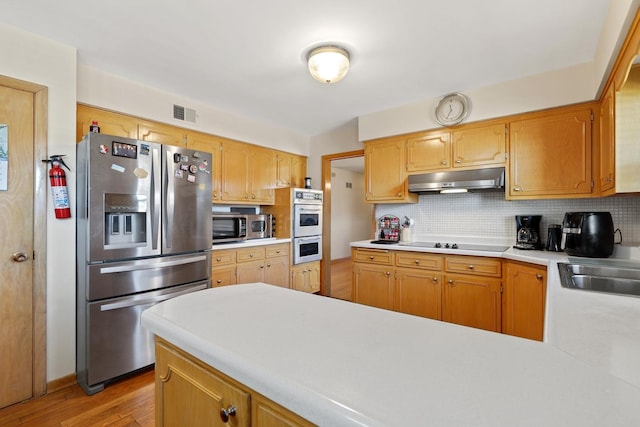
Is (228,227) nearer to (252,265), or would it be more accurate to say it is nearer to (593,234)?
(252,265)

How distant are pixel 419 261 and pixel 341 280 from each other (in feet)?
8.80

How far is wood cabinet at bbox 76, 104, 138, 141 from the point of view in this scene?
2442 millimetres

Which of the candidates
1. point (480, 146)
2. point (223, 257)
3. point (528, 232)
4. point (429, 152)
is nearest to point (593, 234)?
point (528, 232)

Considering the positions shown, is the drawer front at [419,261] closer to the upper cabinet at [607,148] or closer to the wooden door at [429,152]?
the wooden door at [429,152]

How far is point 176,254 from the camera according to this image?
2477mm

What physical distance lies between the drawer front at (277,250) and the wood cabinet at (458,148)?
1.79m

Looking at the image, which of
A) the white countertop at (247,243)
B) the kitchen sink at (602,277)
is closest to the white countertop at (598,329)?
the kitchen sink at (602,277)

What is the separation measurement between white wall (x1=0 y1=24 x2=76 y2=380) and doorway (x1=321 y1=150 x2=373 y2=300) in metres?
2.95

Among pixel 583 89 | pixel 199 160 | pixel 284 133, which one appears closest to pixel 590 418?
pixel 199 160

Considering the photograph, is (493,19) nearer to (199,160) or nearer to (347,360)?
(347,360)

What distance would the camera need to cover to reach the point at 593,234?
2156 mm

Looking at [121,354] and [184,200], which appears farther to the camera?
[184,200]

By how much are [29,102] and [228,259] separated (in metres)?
1.96

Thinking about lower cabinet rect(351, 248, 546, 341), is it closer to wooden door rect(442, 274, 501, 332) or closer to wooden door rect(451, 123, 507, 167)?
wooden door rect(442, 274, 501, 332)
